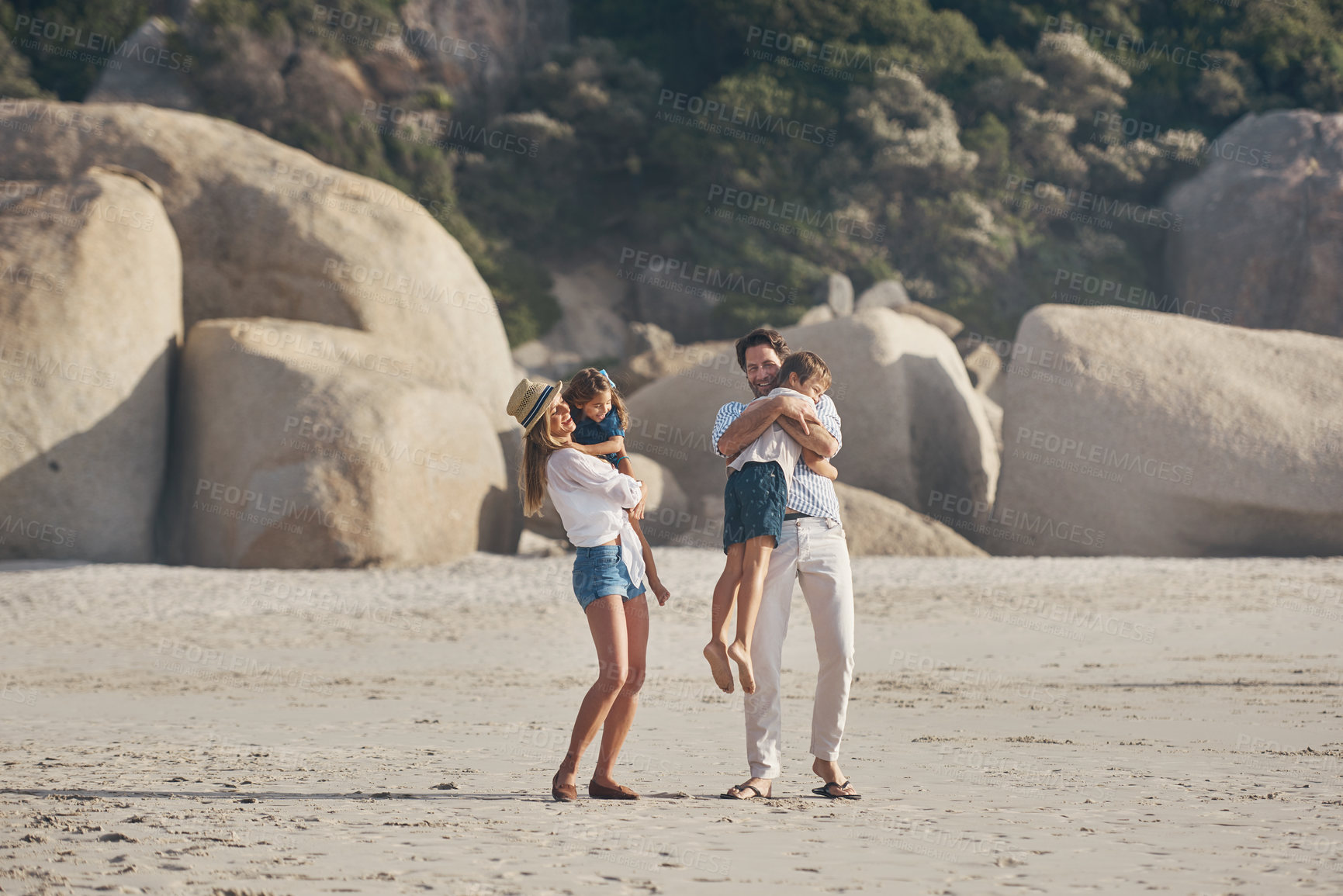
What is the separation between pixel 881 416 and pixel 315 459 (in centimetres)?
560

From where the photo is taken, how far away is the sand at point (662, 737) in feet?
9.33

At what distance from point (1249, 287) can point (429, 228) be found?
18.6 meters

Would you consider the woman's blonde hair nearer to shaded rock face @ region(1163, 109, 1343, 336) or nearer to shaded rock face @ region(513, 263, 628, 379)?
shaded rock face @ region(513, 263, 628, 379)

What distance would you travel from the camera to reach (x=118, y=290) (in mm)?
11086

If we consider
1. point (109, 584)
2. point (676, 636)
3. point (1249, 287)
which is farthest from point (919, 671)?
point (1249, 287)

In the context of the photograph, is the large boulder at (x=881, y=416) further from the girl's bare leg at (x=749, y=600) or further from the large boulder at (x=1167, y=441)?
the girl's bare leg at (x=749, y=600)

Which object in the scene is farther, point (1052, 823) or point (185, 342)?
point (185, 342)

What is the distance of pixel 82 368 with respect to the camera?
1081cm

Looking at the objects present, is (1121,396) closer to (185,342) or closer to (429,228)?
(429,228)

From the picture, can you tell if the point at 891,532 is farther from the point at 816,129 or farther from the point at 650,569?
the point at 816,129

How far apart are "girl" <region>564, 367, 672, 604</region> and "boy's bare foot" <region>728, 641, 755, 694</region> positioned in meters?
0.31

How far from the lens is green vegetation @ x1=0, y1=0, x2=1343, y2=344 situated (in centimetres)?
2594

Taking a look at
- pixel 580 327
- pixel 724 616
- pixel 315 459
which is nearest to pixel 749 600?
pixel 724 616

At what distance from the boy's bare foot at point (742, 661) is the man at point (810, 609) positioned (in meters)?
0.07
